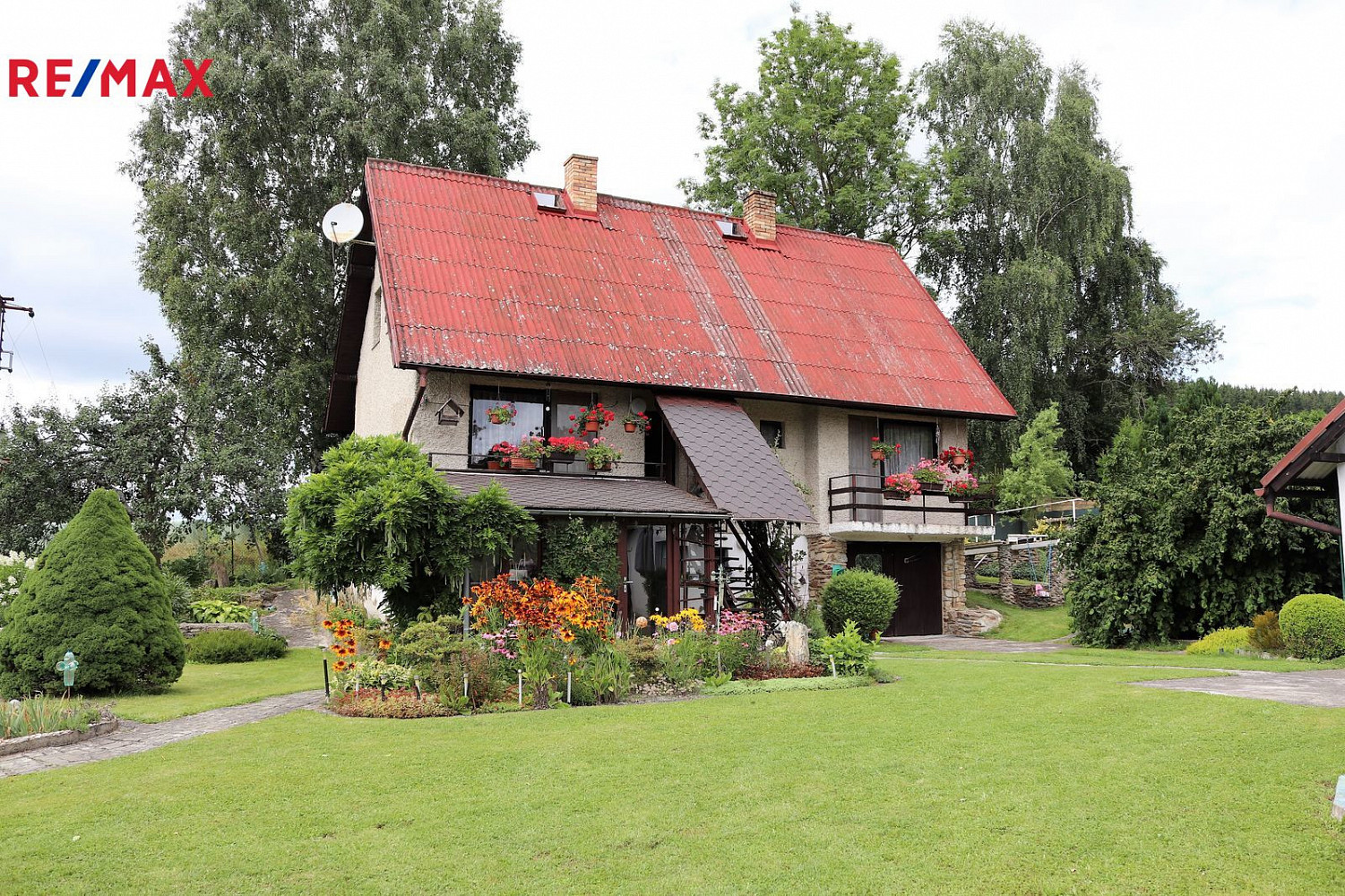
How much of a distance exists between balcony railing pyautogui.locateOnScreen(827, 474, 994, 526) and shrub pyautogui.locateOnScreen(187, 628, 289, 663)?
1100 cm

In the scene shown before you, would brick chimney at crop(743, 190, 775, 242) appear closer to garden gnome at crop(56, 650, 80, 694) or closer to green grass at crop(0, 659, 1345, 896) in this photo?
green grass at crop(0, 659, 1345, 896)

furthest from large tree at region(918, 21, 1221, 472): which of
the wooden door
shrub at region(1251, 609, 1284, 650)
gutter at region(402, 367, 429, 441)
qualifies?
gutter at region(402, 367, 429, 441)

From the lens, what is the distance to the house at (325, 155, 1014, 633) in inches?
696

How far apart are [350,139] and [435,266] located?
10006 millimetres

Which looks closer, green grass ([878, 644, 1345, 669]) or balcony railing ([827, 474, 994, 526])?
green grass ([878, 644, 1345, 669])

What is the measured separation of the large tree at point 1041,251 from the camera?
106 feet

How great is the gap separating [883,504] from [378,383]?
10.5 metres

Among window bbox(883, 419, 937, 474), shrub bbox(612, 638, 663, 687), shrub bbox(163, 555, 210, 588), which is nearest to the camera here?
shrub bbox(612, 638, 663, 687)

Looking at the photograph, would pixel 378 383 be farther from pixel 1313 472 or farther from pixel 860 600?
pixel 1313 472

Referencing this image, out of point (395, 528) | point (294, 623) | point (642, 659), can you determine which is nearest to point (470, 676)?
point (642, 659)

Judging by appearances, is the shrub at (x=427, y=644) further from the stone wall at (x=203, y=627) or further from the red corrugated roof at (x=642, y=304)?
the stone wall at (x=203, y=627)

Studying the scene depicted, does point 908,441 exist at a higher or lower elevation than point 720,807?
higher

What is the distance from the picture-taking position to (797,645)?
45.8ft

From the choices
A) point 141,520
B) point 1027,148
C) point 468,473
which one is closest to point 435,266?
point 468,473
